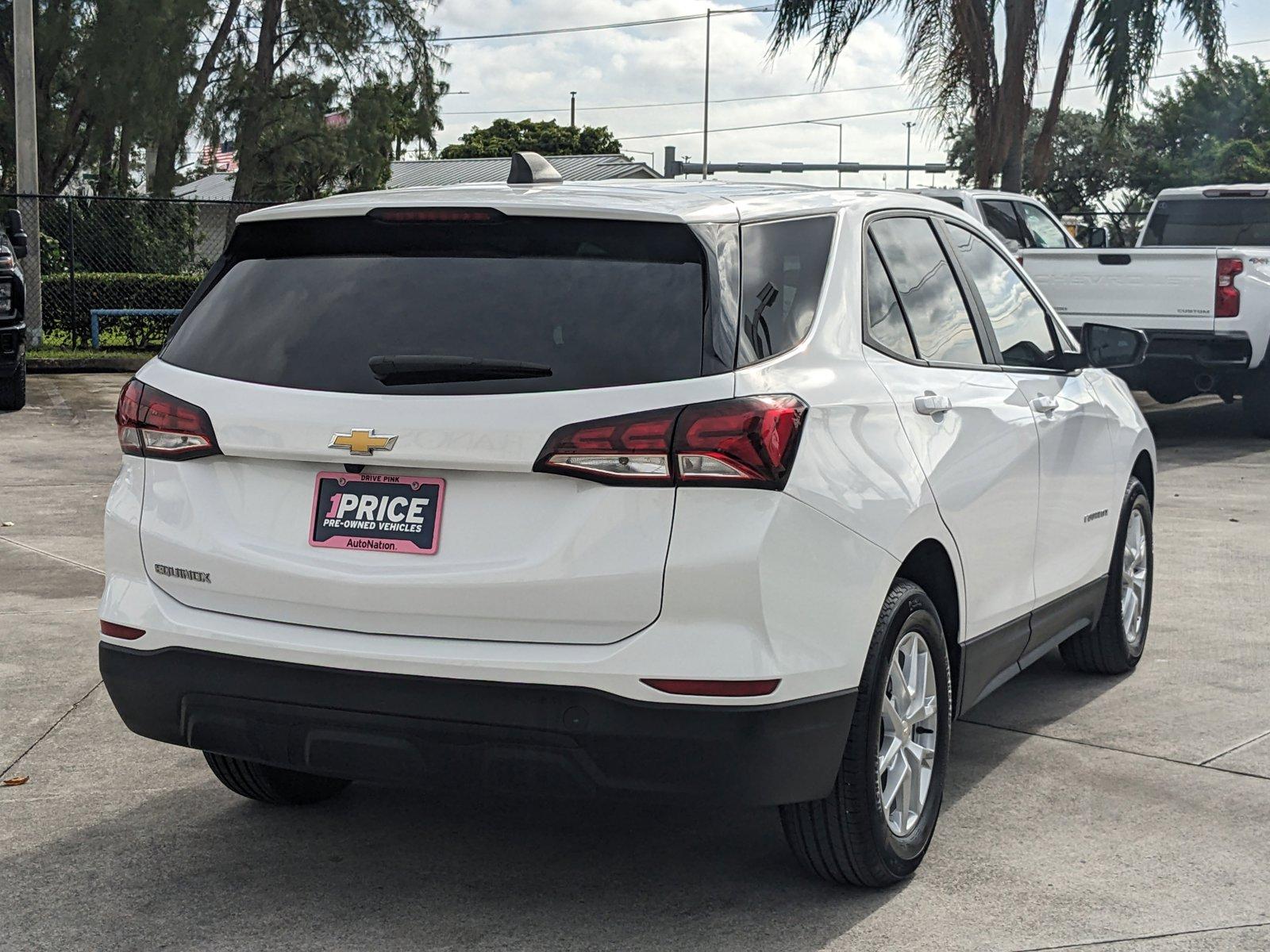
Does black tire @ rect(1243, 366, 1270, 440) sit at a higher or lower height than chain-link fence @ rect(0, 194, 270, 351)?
lower

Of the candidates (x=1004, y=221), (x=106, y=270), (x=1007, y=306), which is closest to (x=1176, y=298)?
(x=1004, y=221)

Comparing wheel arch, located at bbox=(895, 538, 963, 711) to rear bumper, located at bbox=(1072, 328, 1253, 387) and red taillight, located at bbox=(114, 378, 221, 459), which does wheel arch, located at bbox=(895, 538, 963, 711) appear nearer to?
red taillight, located at bbox=(114, 378, 221, 459)

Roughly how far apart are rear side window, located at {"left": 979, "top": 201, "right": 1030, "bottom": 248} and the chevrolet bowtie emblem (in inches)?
499

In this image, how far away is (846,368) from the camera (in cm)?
395

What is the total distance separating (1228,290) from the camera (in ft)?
44.8

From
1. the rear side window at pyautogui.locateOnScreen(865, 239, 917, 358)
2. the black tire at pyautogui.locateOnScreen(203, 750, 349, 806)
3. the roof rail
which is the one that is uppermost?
the roof rail

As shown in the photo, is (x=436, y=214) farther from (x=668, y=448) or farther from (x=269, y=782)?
(x=269, y=782)

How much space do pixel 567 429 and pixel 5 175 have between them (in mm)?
37073

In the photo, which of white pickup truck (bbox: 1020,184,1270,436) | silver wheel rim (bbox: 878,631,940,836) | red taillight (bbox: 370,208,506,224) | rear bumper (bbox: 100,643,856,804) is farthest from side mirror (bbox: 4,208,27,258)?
silver wheel rim (bbox: 878,631,940,836)

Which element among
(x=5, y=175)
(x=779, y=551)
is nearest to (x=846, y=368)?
(x=779, y=551)

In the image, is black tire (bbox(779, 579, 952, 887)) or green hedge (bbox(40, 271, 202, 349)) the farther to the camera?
green hedge (bbox(40, 271, 202, 349))

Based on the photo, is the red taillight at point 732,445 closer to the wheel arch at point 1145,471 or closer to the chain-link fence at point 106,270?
the wheel arch at point 1145,471

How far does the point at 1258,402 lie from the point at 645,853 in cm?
1210

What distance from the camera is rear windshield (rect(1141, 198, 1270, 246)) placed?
17344 mm
